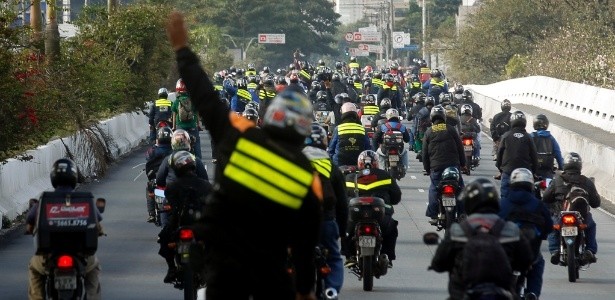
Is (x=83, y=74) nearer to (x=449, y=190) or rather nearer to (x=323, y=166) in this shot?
(x=449, y=190)

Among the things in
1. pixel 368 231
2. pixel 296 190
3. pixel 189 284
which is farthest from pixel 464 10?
pixel 296 190

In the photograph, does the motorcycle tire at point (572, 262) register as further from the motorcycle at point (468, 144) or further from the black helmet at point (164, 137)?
the motorcycle at point (468, 144)

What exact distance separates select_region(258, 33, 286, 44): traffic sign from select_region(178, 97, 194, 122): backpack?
110874 mm

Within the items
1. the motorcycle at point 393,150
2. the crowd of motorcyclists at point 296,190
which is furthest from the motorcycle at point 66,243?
the motorcycle at point 393,150

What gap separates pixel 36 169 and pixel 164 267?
7757mm

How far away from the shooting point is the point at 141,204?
26688 mm

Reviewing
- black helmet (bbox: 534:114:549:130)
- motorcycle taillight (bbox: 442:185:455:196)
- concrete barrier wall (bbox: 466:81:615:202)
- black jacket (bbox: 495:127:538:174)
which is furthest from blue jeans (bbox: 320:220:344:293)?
concrete barrier wall (bbox: 466:81:615:202)

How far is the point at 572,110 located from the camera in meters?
47.4

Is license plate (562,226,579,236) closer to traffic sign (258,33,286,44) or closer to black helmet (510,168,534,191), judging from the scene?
black helmet (510,168,534,191)

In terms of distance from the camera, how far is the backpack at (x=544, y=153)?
2228 cm

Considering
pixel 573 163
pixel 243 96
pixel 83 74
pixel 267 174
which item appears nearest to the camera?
pixel 267 174

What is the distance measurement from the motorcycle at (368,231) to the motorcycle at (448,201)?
4583 millimetres

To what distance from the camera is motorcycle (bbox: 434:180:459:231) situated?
2083 centimetres

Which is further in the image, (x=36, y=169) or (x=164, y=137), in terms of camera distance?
(x=36, y=169)
